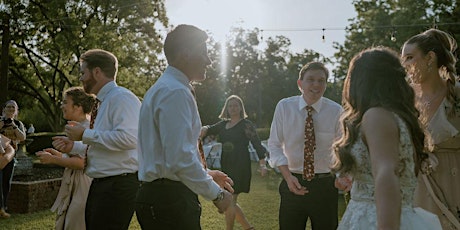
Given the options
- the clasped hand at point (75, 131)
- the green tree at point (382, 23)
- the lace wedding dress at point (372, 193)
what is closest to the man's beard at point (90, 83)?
the clasped hand at point (75, 131)

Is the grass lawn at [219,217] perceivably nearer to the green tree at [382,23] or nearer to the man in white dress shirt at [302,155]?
the man in white dress shirt at [302,155]

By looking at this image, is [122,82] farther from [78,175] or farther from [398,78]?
[398,78]

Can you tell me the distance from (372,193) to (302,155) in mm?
2033

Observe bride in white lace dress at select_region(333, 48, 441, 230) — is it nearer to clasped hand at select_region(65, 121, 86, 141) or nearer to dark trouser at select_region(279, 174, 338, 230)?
dark trouser at select_region(279, 174, 338, 230)

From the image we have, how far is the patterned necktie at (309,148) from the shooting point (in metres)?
4.12

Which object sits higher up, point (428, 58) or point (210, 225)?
point (428, 58)

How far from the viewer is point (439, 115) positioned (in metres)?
2.96

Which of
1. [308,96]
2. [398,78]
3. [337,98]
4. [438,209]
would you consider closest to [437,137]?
[438,209]

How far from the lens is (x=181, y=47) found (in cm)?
270

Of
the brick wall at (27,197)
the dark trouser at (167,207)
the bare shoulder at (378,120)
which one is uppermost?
the bare shoulder at (378,120)

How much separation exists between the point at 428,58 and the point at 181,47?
5.05 ft

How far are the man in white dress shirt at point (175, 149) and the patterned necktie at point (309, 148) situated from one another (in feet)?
5.49

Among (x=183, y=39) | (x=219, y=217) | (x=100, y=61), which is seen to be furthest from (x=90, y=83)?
(x=219, y=217)

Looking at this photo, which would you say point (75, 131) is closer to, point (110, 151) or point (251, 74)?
point (110, 151)
